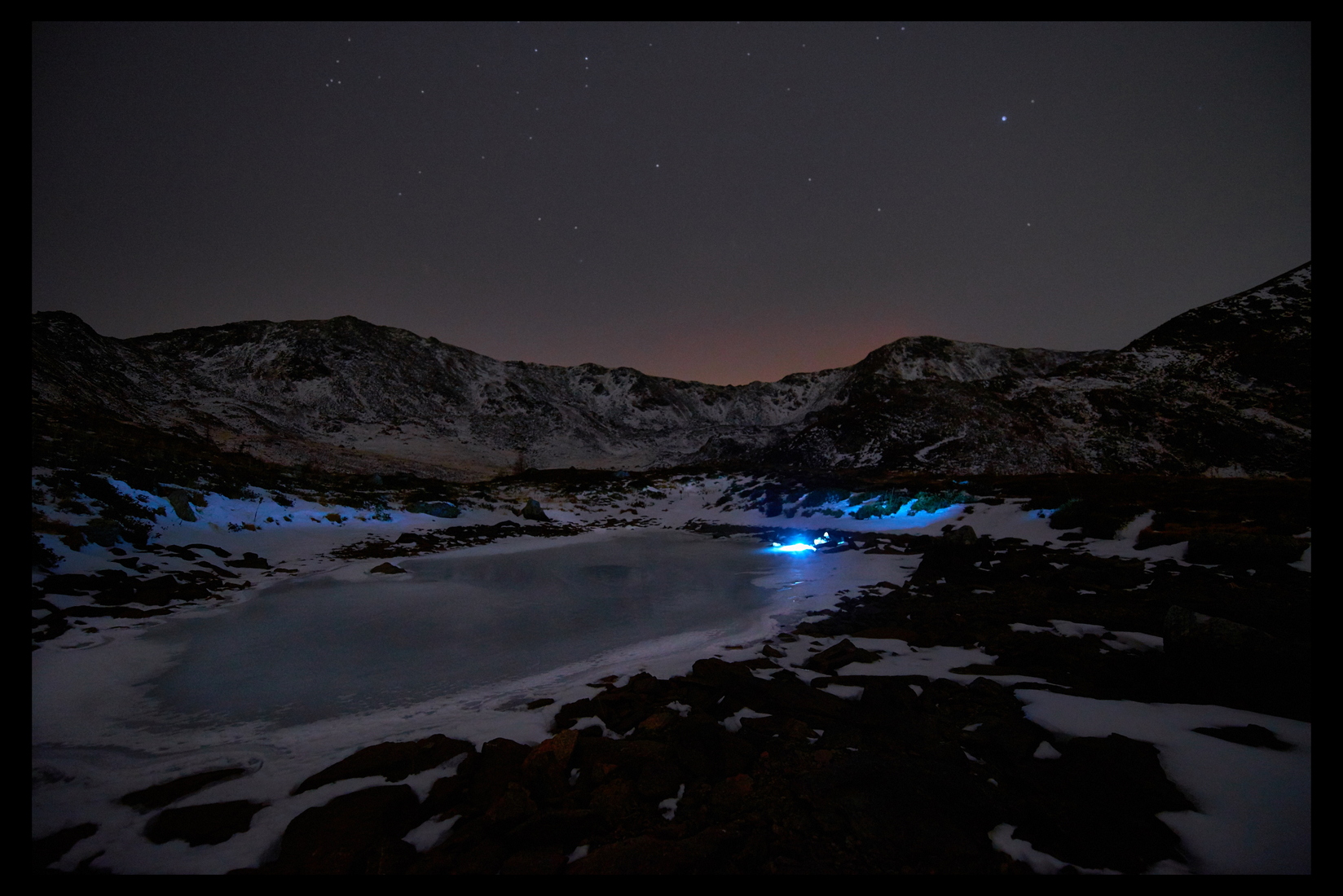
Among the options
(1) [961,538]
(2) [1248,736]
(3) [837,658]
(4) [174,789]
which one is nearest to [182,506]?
(4) [174,789]

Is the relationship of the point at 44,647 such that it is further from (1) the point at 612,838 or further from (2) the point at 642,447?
(2) the point at 642,447

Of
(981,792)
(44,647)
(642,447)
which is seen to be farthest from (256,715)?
(642,447)

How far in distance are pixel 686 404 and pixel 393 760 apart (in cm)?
13846

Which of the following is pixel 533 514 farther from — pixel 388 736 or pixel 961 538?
pixel 388 736

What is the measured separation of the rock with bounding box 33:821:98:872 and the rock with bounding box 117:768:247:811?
233 mm

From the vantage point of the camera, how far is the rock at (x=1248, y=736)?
2715 mm

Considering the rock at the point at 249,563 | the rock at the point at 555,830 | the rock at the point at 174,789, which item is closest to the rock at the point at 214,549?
the rock at the point at 249,563

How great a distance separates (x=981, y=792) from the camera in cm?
246

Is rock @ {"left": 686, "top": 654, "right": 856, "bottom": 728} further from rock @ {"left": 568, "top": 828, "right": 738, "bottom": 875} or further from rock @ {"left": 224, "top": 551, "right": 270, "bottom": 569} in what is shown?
rock @ {"left": 224, "top": 551, "right": 270, "bottom": 569}

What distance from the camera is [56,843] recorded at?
2.31 meters

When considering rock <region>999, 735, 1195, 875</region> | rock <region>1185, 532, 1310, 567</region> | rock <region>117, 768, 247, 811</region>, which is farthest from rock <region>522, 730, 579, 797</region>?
rock <region>1185, 532, 1310, 567</region>

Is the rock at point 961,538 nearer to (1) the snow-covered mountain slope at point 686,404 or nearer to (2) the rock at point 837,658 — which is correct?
(2) the rock at point 837,658

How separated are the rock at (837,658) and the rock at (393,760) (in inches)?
131

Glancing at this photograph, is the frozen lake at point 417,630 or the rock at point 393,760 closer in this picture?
the rock at point 393,760
